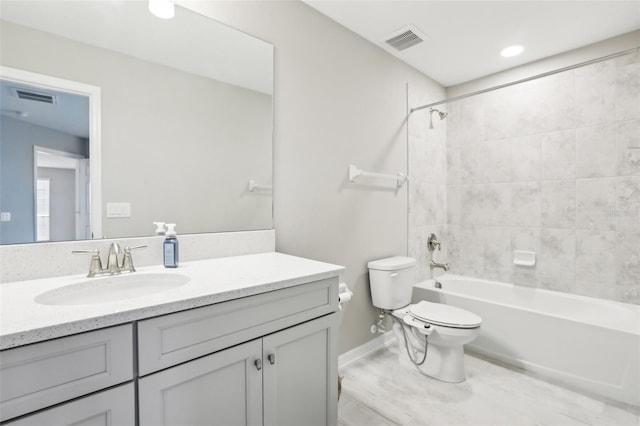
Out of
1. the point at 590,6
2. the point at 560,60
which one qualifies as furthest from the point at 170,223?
the point at 560,60

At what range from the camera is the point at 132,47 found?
1333 mm

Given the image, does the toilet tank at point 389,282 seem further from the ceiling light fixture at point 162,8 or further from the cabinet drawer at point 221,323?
the ceiling light fixture at point 162,8

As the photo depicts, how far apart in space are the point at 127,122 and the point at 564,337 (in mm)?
2805

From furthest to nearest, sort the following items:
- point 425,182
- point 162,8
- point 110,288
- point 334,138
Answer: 1. point 425,182
2. point 334,138
3. point 162,8
4. point 110,288

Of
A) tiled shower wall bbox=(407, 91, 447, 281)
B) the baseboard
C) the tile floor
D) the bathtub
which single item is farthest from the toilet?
tiled shower wall bbox=(407, 91, 447, 281)

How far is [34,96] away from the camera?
3.70ft

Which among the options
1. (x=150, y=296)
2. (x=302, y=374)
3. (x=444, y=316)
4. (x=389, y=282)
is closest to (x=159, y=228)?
(x=150, y=296)

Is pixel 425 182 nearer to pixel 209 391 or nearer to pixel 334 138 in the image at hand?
pixel 334 138

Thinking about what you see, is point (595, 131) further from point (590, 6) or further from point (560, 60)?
point (590, 6)

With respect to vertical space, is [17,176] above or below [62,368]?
above

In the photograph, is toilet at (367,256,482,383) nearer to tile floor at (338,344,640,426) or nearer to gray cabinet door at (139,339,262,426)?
tile floor at (338,344,640,426)

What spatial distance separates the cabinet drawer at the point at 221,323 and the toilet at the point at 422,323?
1.09m

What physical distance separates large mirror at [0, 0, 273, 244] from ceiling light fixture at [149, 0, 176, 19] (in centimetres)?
3

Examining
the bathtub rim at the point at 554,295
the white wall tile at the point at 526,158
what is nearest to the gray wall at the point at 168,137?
the bathtub rim at the point at 554,295
